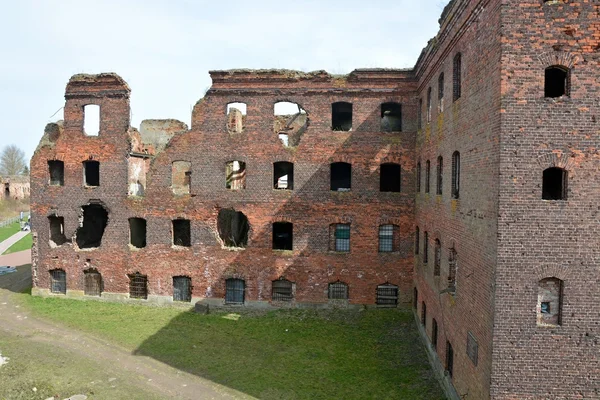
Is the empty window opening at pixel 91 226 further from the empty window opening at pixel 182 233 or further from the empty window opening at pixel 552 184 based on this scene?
the empty window opening at pixel 552 184

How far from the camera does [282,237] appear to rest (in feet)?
70.7

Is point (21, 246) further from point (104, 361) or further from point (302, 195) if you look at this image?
point (302, 195)

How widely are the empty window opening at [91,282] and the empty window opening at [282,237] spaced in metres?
8.91

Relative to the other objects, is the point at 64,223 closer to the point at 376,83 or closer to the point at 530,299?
the point at 376,83

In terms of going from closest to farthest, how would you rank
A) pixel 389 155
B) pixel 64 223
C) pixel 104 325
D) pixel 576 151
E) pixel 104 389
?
pixel 576 151 → pixel 104 389 → pixel 104 325 → pixel 389 155 → pixel 64 223

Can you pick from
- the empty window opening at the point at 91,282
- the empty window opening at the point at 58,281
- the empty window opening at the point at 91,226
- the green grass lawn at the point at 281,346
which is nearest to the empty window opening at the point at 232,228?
the green grass lawn at the point at 281,346

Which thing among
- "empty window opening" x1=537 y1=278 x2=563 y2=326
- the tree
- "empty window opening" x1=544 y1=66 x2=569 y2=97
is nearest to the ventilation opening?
"empty window opening" x1=544 y1=66 x2=569 y2=97

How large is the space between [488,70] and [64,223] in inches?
799

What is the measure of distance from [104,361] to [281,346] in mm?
6203

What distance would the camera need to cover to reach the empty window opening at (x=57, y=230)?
22370mm

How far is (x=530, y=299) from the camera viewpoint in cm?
900

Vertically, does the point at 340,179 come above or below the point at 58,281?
above

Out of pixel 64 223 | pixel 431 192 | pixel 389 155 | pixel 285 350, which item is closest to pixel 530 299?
pixel 431 192

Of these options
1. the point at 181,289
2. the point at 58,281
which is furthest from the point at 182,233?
the point at 58,281
